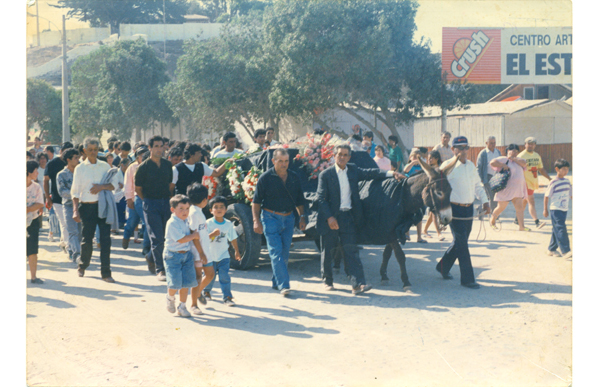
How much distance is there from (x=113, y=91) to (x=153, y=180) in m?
18.2

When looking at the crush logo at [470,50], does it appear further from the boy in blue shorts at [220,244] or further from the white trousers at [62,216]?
the white trousers at [62,216]

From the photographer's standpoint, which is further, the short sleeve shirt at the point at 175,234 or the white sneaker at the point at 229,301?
the white sneaker at the point at 229,301

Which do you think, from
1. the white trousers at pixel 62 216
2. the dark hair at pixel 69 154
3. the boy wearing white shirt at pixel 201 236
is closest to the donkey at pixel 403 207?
the boy wearing white shirt at pixel 201 236

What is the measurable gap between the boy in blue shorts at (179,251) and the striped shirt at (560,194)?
5.48m

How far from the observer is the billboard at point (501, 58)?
10812 millimetres

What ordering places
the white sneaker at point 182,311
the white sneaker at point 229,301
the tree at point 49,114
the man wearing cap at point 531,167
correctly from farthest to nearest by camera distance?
1. the tree at point 49,114
2. the man wearing cap at point 531,167
3. the white sneaker at point 229,301
4. the white sneaker at point 182,311

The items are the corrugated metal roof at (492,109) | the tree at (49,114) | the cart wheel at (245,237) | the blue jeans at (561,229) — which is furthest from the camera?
the corrugated metal roof at (492,109)

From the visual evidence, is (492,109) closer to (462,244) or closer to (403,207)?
(462,244)

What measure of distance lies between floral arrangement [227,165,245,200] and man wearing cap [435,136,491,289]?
115 inches

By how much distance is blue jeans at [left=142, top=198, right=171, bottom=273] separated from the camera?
25.5 ft

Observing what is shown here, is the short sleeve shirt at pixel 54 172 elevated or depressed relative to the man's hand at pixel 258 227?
elevated

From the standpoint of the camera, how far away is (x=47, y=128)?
15016mm

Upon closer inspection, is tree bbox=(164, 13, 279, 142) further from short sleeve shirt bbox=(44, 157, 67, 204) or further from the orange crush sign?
short sleeve shirt bbox=(44, 157, 67, 204)

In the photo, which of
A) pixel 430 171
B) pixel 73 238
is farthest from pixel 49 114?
pixel 430 171
